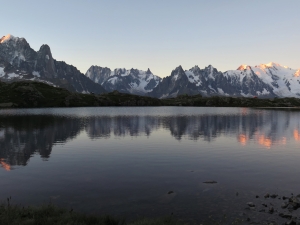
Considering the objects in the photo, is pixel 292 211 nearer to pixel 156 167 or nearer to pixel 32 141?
pixel 156 167

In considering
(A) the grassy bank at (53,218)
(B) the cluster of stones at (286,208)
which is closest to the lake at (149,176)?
(B) the cluster of stones at (286,208)

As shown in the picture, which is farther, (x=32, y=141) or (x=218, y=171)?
(x=32, y=141)

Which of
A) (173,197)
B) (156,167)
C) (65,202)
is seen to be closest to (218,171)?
(156,167)

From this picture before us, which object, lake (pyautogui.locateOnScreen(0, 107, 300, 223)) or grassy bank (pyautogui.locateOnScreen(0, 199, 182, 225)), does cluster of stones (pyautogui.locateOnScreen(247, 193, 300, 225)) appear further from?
grassy bank (pyautogui.locateOnScreen(0, 199, 182, 225))

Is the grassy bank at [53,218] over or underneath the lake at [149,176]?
over

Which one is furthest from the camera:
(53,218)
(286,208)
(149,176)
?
(149,176)

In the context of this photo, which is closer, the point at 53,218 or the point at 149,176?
the point at 53,218

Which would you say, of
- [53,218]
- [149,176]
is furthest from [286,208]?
[53,218]

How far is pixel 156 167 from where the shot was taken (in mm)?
35875

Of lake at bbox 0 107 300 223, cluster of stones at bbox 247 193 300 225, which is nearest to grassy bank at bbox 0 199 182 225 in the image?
lake at bbox 0 107 300 223

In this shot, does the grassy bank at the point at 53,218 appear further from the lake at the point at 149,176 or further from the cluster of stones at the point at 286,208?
the cluster of stones at the point at 286,208

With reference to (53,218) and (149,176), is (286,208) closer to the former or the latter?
(149,176)

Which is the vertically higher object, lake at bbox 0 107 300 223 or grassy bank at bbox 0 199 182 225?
grassy bank at bbox 0 199 182 225

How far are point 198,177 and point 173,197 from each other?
7.81 metres
